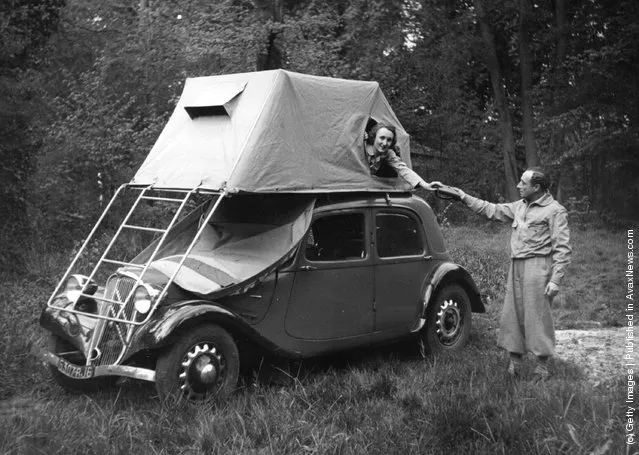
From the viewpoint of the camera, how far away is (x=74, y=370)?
20.5 feet

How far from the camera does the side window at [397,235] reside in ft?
25.1

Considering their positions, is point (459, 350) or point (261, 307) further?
point (459, 350)

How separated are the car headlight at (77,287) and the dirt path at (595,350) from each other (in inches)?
166

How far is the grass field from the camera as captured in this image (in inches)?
201

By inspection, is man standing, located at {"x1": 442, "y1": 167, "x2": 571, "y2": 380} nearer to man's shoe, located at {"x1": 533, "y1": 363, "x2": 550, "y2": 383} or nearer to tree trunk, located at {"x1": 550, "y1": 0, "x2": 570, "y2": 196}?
man's shoe, located at {"x1": 533, "y1": 363, "x2": 550, "y2": 383}

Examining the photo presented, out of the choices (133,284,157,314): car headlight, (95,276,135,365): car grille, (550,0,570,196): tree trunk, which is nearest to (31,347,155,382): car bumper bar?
(95,276,135,365): car grille

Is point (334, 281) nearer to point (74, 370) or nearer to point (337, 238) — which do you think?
point (337, 238)

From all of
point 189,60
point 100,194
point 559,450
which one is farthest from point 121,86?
point 559,450

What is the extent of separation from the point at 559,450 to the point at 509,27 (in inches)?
777

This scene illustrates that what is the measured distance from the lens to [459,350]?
815cm

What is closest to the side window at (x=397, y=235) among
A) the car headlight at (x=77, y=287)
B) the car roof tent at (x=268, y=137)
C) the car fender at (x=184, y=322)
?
the car roof tent at (x=268, y=137)

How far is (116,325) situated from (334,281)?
1891mm

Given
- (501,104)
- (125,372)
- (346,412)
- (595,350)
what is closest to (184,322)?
(125,372)

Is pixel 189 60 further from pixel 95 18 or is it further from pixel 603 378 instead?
pixel 603 378
